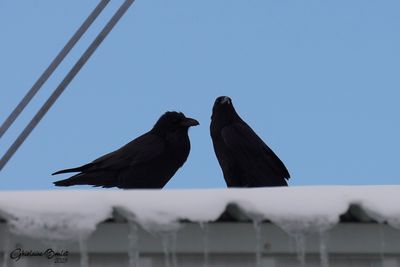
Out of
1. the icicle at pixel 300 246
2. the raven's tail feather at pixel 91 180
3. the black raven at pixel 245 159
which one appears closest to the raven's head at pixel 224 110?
the black raven at pixel 245 159

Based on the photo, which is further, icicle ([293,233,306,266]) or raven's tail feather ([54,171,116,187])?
raven's tail feather ([54,171,116,187])

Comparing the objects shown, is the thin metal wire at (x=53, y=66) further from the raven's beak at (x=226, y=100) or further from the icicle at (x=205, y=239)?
the raven's beak at (x=226, y=100)

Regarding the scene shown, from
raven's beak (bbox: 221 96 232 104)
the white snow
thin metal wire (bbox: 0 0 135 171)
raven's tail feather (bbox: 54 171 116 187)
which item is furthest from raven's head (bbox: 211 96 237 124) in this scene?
the white snow

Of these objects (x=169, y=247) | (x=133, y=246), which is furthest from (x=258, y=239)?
(x=133, y=246)

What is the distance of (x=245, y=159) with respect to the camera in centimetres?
861

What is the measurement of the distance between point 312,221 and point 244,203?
11.1 inches

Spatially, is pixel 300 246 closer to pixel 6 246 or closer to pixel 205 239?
pixel 205 239

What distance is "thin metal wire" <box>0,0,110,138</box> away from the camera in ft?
17.6

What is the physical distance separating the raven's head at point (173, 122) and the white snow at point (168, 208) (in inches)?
223

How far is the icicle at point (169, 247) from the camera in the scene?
10.6ft

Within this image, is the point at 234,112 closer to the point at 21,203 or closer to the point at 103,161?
the point at 103,161

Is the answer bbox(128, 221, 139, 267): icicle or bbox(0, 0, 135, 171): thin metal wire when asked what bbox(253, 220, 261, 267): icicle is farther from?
bbox(0, 0, 135, 171): thin metal wire

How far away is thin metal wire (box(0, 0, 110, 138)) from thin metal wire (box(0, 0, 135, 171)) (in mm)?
141

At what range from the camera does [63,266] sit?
3.28m
